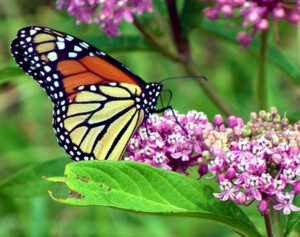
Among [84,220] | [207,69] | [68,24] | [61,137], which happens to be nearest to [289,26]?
[207,69]

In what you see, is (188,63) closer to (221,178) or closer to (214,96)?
(214,96)

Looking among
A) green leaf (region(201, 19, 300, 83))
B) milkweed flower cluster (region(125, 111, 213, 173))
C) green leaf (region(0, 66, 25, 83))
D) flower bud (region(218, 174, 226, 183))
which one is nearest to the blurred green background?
green leaf (region(201, 19, 300, 83))

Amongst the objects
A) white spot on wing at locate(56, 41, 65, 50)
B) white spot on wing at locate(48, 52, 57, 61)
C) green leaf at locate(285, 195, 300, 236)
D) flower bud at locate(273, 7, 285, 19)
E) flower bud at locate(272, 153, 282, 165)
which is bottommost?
green leaf at locate(285, 195, 300, 236)

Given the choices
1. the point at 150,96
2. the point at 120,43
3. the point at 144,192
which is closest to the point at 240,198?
the point at 144,192

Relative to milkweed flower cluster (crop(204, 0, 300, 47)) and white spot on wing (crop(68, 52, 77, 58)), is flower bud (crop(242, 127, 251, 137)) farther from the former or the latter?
white spot on wing (crop(68, 52, 77, 58))

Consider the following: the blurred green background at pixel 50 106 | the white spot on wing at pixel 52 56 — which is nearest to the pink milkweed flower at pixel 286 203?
the white spot on wing at pixel 52 56

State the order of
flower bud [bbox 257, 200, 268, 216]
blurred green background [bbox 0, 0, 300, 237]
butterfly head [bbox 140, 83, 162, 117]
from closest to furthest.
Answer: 1. flower bud [bbox 257, 200, 268, 216]
2. butterfly head [bbox 140, 83, 162, 117]
3. blurred green background [bbox 0, 0, 300, 237]
